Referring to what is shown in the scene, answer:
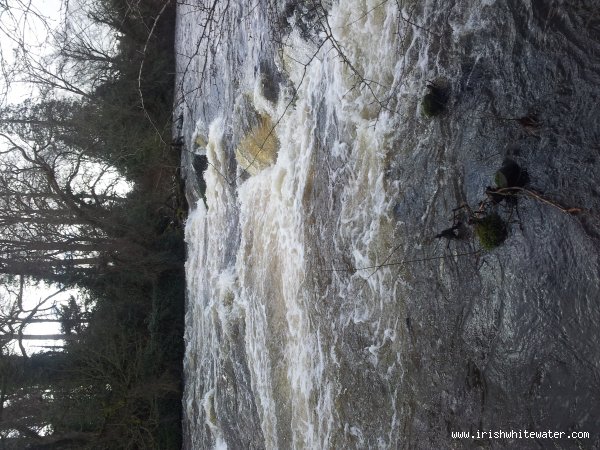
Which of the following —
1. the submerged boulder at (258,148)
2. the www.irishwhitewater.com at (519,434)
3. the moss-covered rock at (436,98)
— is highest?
the submerged boulder at (258,148)

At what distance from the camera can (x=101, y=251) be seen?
33.4 feet

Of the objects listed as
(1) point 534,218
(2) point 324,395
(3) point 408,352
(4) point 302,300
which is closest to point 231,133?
(4) point 302,300

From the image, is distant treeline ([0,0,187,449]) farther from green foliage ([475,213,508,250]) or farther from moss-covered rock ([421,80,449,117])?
green foliage ([475,213,508,250])

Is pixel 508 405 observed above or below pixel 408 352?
below

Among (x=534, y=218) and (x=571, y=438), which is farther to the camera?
(x=534, y=218)

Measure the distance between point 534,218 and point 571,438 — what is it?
1197 mm

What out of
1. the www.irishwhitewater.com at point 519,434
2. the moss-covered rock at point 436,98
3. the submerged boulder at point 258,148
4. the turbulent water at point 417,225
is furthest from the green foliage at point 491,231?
the submerged boulder at point 258,148

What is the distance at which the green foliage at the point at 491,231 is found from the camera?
11.6 feet

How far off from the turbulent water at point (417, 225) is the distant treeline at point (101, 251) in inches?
151

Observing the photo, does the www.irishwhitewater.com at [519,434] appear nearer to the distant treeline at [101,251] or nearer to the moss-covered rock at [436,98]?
the moss-covered rock at [436,98]

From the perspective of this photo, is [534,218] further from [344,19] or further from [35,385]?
[35,385]

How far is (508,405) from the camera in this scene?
3.49 meters

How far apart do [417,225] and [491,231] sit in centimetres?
65

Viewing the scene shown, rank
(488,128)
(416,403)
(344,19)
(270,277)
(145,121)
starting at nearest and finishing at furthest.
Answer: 1. (488,128)
2. (416,403)
3. (344,19)
4. (270,277)
5. (145,121)
